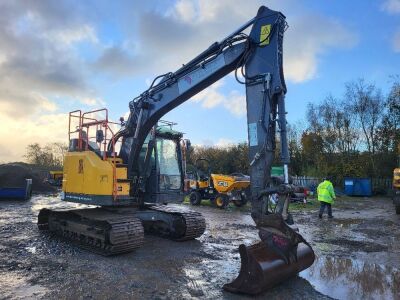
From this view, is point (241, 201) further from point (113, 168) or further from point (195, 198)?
point (113, 168)

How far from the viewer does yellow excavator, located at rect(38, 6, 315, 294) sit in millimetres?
5903

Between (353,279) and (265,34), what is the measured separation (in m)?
4.34

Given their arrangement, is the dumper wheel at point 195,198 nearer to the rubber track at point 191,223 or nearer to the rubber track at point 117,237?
the rubber track at point 191,223

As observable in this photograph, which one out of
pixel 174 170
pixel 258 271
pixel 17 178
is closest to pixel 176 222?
pixel 174 170

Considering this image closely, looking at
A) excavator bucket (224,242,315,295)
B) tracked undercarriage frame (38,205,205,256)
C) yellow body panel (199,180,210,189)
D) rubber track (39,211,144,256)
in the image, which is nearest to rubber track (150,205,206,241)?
tracked undercarriage frame (38,205,205,256)

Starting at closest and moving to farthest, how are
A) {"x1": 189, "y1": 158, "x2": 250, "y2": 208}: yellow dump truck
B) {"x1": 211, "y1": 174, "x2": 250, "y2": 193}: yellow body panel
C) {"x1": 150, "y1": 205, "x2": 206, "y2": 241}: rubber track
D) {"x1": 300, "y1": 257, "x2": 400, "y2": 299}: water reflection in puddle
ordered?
{"x1": 300, "y1": 257, "x2": 400, "y2": 299}: water reflection in puddle < {"x1": 150, "y1": 205, "x2": 206, "y2": 241}: rubber track < {"x1": 189, "y1": 158, "x2": 250, "y2": 208}: yellow dump truck < {"x1": 211, "y1": 174, "x2": 250, "y2": 193}: yellow body panel

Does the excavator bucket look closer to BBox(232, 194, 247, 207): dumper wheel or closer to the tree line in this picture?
BBox(232, 194, 247, 207): dumper wheel

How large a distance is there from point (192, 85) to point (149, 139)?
2.12m

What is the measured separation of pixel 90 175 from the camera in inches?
342

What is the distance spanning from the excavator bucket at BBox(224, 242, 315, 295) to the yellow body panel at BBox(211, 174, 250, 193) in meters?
12.5

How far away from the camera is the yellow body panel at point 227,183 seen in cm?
1856

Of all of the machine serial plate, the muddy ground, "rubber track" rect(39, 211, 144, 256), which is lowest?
the muddy ground

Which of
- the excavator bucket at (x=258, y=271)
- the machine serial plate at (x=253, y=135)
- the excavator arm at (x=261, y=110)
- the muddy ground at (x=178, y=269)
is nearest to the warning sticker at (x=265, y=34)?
the excavator arm at (x=261, y=110)

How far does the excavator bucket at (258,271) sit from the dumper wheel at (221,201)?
38.8 ft
